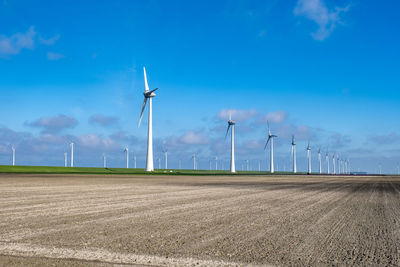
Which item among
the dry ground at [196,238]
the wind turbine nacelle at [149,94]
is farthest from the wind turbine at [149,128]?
the dry ground at [196,238]

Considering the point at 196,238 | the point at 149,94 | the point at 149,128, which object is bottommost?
the point at 196,238

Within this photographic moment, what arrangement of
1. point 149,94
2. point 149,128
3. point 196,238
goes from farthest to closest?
Result: point 149,94 < point 149,128 < point 196,238

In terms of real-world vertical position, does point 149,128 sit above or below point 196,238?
above

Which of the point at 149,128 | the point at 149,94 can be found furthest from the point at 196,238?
the point at 149,94

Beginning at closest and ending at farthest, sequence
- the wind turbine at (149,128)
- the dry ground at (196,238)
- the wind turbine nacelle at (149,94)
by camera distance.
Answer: the dry ground at (196,238) < the wind turbine at (149,128) < the wind turbine nacelle at (149,94)

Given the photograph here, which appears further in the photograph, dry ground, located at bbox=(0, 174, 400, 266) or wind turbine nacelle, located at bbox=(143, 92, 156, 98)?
wind turbine nacelle, located at bbox=(143, 92, 156, 98)

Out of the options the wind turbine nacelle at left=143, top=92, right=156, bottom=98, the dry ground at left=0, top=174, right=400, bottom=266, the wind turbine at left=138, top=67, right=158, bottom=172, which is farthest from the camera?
the wind turbine nacelle at left=143, top=92, right=156, bottom=98

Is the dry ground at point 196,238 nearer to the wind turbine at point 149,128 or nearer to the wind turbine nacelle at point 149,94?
the wind turbine at point 149,128

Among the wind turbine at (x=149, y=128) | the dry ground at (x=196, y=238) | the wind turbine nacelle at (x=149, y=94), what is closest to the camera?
the dry ground at (x=196, y=238)

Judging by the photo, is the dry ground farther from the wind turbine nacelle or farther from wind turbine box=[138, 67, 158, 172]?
the wind turbine nacelle

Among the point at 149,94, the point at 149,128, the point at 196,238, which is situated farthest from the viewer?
the point at 149,94

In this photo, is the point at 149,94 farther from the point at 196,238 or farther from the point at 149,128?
the point at 196,238

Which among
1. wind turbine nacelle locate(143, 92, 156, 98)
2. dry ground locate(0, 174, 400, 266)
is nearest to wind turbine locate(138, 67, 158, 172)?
wind turbine nacelle locate(143, 92, 156, 98)

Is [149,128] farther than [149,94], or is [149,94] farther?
[149,94]
